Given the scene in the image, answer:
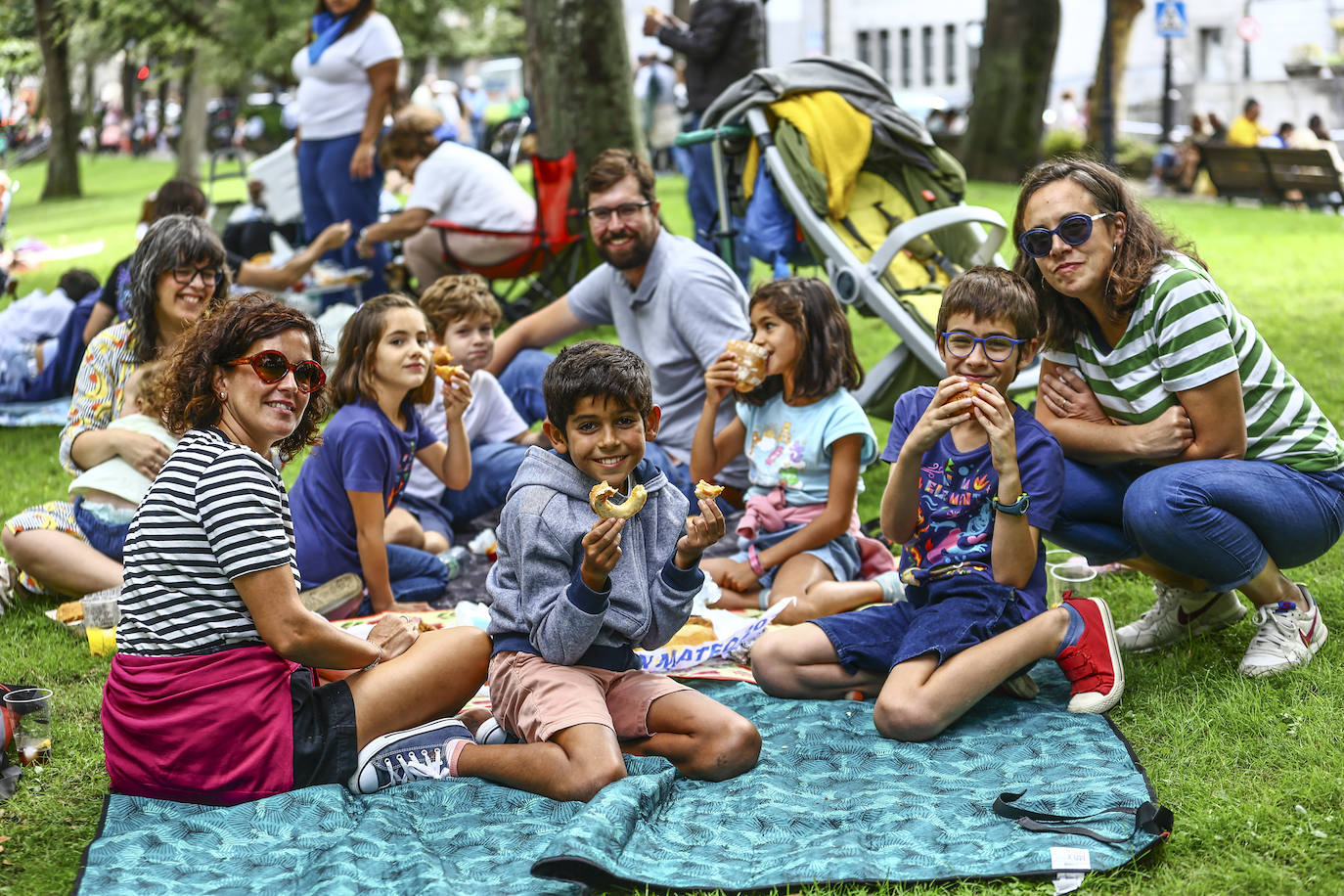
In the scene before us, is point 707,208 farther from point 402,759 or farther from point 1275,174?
point 1275,174

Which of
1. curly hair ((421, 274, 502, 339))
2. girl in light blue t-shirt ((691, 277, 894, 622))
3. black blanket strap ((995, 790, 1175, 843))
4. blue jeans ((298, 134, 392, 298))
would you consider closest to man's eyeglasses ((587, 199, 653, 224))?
curly hair ((421, 274, 502, 339))

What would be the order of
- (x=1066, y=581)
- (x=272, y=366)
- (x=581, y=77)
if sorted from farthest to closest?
(x=581, y=77), (x=1066, y=581), (x=272, y=366)

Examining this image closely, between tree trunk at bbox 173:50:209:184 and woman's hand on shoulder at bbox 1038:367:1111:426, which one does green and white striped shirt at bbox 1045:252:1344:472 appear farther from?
tree trunk at bbox 173:50:209:184

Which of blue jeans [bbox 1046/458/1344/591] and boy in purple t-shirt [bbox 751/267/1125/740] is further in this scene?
blue jeans [bbox 1046/458/1344/591]

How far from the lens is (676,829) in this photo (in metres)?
3.03

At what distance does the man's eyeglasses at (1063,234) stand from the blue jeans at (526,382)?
2990 mm

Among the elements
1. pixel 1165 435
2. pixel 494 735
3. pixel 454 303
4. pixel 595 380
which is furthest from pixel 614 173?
pixel 494 735

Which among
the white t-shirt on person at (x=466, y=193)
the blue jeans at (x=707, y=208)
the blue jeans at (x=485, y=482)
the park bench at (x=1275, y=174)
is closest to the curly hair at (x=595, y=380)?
the blue jeans at (x=485, y=482)

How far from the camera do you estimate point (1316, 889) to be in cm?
265

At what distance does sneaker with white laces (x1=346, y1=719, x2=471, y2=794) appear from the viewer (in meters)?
3.28

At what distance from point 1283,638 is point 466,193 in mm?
5860

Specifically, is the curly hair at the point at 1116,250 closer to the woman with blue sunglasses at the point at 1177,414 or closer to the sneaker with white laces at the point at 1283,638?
the woman with blue sunglasses at the point at 1177,414

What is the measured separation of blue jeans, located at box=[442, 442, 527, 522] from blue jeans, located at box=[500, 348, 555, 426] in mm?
497

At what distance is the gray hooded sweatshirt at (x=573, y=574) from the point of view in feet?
10.9
